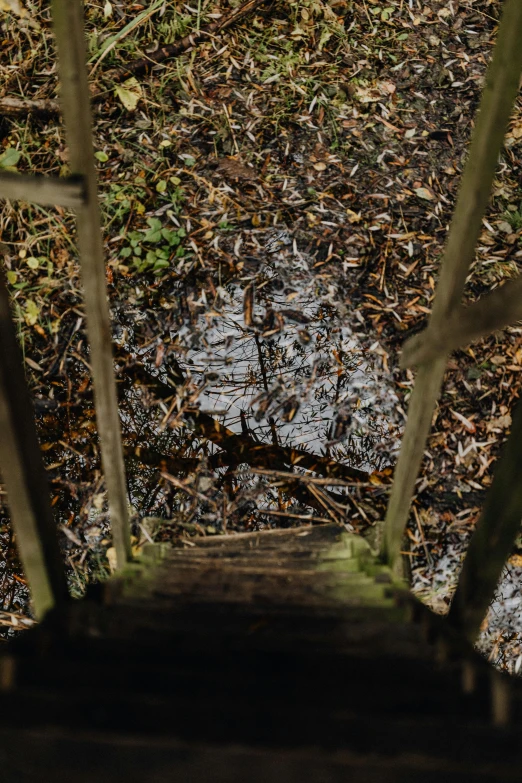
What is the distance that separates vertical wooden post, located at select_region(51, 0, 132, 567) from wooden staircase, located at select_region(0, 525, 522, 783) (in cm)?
37

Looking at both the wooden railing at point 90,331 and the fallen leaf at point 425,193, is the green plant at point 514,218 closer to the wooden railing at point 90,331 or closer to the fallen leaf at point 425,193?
the fallen leaf at point 425,193

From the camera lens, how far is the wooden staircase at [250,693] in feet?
2.66

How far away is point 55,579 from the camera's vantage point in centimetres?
156

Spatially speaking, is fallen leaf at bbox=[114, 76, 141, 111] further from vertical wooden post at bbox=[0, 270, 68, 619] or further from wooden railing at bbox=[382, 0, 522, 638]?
vertical wooden post at bbox=[0, 270, 68, 619]

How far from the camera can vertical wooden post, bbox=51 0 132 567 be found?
3.84ft

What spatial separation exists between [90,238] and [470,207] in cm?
98

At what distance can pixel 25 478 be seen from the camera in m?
1.34

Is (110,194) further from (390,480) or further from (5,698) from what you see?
(5,698)

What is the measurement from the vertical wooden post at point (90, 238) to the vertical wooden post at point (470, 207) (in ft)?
3.01

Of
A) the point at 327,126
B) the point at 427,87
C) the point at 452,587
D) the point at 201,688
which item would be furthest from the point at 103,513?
the point at 427,87

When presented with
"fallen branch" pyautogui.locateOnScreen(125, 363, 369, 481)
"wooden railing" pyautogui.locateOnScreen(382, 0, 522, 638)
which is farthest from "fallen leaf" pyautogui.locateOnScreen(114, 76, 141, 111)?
"wooden railing" pyautogui.locateOnScreen(382, 0, 522, 638)

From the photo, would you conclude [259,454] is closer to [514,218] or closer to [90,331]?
[90,331]

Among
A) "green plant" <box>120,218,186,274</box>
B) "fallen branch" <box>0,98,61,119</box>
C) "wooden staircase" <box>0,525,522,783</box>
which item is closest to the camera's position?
"wooden staircase" <box>0,525,522,783</box>

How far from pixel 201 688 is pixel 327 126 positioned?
432cm
